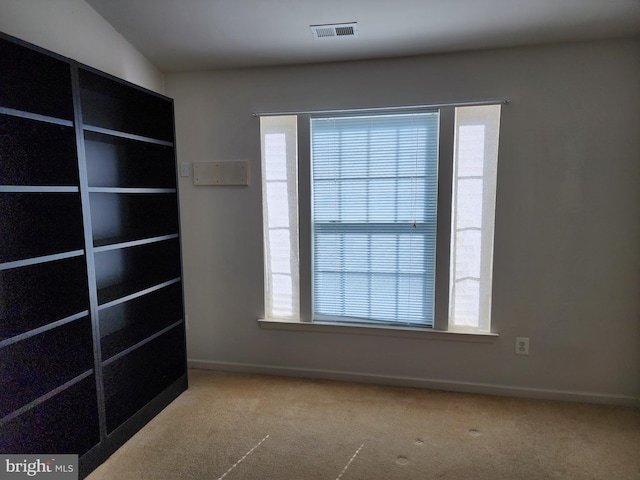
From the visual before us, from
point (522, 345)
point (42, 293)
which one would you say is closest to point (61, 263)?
point (42, 293)

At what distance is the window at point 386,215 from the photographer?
243cm

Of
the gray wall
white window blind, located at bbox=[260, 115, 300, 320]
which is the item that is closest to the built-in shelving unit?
the gray wall

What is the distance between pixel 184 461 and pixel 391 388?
1.37 metres

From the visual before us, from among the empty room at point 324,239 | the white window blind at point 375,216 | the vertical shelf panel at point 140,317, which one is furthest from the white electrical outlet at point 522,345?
the vertical shelf panel at point 140,317

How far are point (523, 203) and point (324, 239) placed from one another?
51.1 inches

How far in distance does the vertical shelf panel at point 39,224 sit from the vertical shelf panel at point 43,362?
0.38 m

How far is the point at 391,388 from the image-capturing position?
8.54ft

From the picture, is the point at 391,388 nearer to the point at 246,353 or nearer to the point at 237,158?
the point at 246,353

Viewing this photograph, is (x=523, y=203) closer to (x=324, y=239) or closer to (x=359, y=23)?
(x=324, y=239)

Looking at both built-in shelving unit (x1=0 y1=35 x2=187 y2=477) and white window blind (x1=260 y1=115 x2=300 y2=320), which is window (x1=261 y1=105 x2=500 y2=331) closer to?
white window blind (x1=260 y1=115 x2=300 y2=320)

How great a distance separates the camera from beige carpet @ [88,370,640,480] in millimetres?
1816

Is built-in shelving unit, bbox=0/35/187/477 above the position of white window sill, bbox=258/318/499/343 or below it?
above

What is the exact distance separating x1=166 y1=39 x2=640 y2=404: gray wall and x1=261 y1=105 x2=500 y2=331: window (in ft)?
Answer: 0.33

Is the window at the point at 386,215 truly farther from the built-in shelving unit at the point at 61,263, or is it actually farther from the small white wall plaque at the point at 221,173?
the built-in shelving unit at the point at 61,263
